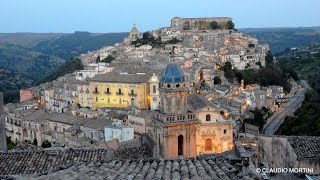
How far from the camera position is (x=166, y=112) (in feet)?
84.4

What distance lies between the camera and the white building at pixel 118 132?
31.1 m

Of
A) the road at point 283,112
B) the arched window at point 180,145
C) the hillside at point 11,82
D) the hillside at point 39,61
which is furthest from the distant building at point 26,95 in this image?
the arched window at point 180,145

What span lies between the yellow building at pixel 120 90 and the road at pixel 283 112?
10799mm

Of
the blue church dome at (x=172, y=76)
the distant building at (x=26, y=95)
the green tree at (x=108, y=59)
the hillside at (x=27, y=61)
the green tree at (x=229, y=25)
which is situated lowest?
the hillside at (x=27, y=61)

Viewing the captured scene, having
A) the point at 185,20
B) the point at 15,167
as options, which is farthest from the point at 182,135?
the point at 185,20

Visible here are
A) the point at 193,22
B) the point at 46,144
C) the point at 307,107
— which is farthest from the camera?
the point at 193,22

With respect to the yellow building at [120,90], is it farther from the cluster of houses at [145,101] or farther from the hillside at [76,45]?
the hillside at [76,45]

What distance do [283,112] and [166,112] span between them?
1149 inches

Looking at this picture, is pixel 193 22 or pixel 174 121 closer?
pixel 174 121

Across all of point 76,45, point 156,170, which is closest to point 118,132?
point 156,170

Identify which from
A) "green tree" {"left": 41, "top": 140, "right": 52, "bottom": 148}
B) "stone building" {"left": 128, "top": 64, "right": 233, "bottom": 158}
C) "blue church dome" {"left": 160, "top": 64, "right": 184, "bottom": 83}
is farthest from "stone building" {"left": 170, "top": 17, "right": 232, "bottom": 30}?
"stone building" {"left": 128, "top": 64, "right": 233, "bottom": 158}

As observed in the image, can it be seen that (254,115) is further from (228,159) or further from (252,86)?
(228,159)

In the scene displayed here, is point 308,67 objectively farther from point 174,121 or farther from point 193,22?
point 174,121

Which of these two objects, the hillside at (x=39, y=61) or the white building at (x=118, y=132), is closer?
the white building at (x=118, y=132)
